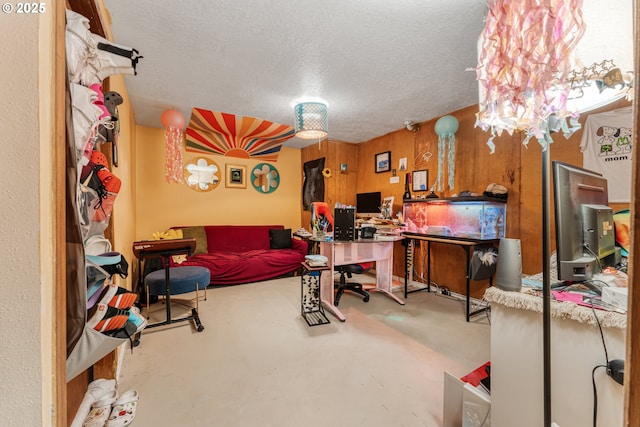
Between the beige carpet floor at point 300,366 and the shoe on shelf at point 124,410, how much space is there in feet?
0.17

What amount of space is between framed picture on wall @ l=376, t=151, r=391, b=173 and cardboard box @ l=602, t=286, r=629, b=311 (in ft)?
12.1

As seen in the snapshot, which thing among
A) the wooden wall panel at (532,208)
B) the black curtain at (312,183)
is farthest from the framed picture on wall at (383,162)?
the wooden wall panel at (532,208)

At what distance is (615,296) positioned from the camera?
93cm

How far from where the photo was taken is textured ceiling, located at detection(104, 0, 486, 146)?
1.68m

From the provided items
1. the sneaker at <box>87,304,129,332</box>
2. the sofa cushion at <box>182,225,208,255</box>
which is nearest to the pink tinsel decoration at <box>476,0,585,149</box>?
the sneaker at <box>87,304,129,332</box>

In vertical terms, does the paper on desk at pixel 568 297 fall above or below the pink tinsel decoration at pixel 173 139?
below

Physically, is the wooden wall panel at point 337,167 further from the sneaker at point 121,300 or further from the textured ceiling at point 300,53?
the sneaker at point 121,300

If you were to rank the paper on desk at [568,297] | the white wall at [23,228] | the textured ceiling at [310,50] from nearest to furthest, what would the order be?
the white wall at [23,228] < the paper on desk at [568,297] < the textured ceiling at [310,50]

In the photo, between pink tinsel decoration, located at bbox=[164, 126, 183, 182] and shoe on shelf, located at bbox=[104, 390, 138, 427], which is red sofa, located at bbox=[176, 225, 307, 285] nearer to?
pink tinsel decoration, located at bbox=[164, 126, 183, 182]

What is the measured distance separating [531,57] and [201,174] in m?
4.73

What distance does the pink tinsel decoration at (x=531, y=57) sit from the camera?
2.50 ft

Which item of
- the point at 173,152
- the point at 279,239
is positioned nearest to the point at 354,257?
the point at 279,239

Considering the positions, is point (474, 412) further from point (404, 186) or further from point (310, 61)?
point (404, 186)

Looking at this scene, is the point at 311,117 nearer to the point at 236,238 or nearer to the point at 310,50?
the point at 310,50
